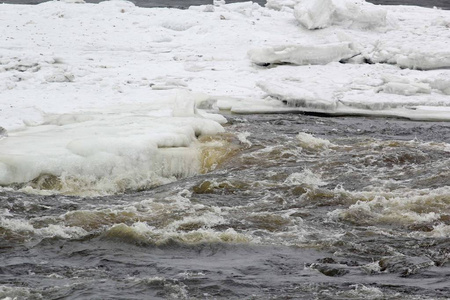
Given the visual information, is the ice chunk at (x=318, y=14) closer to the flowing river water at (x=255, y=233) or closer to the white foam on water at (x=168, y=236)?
the flowing river water at (x=255, y=233)

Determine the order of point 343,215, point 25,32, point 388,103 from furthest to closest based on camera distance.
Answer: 1. point 25,32
2. point 388,103
3. point 343,215

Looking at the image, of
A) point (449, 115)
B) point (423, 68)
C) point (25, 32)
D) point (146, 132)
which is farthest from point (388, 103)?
point (25, 32)

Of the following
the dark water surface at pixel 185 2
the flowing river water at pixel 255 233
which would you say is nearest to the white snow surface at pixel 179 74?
the flowing river water at pixel 255 233

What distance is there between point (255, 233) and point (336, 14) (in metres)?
11.9

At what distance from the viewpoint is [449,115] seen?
13.4 metres

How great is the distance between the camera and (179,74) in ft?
50.5

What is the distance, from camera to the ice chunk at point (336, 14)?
59.9ft

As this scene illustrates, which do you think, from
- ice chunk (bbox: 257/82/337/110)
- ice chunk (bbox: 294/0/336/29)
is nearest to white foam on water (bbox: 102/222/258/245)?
ice chunk (bbox: 257/82/337/110)

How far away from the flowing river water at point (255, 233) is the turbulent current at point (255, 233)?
0.7 inches

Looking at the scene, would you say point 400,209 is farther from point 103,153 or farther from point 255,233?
point 103,153

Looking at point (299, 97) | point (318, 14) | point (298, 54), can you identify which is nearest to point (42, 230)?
point (299, 97)

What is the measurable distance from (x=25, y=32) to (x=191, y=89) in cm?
575

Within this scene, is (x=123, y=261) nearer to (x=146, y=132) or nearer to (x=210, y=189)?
(x=210, y=189)

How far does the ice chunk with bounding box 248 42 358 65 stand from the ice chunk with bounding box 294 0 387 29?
2195 mm
